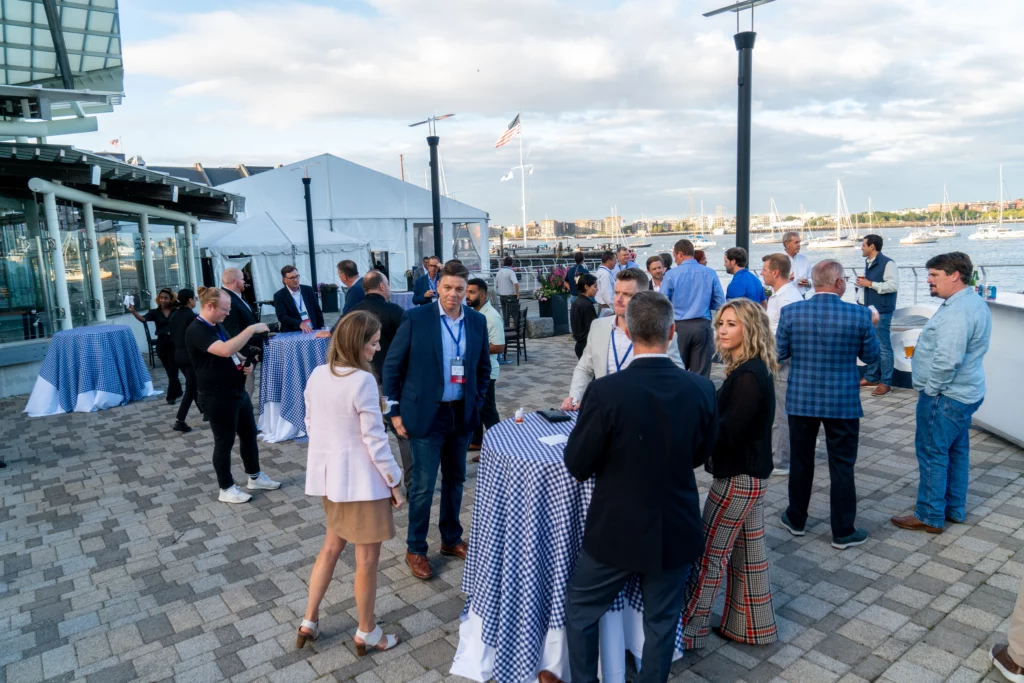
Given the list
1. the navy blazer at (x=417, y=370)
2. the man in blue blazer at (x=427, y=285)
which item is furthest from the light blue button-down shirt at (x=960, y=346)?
the man in blue blazer at (x=427, y=285)

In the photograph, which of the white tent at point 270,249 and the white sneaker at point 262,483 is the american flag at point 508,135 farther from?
the white sneaker at point 262,483

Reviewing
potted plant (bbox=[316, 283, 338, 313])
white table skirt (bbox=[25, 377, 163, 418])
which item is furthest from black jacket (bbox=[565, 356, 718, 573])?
potted plant (bbox=[316, 283, 338, 313])

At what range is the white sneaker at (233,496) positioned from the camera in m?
5.15

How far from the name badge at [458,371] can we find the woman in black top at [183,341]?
274 cm

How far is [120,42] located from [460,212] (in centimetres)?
1202

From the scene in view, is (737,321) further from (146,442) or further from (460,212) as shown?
(460,212)

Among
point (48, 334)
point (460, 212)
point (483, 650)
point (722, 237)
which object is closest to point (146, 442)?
point (48, 334)

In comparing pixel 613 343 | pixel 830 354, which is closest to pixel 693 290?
pixel 830 354

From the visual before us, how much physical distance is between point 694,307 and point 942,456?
2646mm

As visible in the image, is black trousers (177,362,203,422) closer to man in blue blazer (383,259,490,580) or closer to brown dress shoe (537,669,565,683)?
man in blue blazer (383,259,490,580)

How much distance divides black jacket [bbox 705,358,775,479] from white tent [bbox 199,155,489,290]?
20.4 metres

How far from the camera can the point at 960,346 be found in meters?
3.85

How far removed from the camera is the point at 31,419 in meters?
8.23

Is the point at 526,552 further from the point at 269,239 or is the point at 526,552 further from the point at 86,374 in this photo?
the point at 269,239
